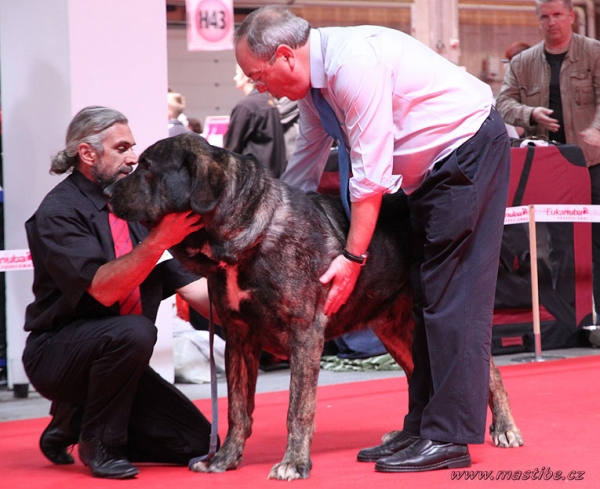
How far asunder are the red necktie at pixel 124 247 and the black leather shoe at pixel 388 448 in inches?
39.1

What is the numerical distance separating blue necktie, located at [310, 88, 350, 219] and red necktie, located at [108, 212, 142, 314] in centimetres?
83

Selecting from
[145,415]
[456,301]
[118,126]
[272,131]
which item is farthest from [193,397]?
[272,131]

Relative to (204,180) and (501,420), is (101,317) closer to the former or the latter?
(204,180)

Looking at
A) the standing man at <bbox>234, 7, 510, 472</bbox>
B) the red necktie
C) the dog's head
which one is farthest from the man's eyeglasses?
the red necktie

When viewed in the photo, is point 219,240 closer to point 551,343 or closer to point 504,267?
point 504,267

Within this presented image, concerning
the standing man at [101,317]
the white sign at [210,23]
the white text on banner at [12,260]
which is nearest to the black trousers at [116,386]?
the standing man at [101,317]

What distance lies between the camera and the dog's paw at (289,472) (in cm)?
300

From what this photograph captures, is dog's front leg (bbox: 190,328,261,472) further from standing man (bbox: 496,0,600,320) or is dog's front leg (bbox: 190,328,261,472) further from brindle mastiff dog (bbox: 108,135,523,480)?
standing man (bbox: 496,0,600,320)

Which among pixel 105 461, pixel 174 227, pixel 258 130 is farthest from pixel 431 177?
pixel 258 130

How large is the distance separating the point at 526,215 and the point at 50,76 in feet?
9.89

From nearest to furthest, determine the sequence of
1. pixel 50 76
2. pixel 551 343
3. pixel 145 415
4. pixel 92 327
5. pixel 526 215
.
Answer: pixel 92 327, pixel 145 415, pixel 50 76, pixel 526 215, pixel 551 343

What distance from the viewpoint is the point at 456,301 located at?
3070mm

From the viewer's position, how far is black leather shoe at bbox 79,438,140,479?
3.15 meters

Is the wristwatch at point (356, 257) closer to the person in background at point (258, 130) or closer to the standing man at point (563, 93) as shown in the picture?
the standing man at point (563, 93)
